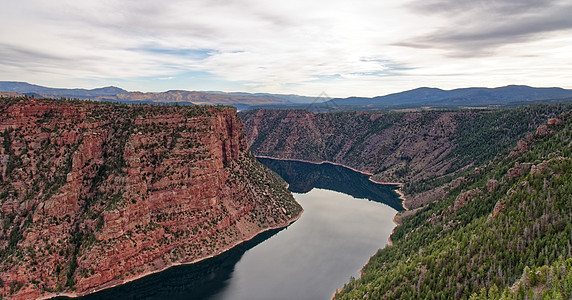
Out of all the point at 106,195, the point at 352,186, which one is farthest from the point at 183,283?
the point at 352,186

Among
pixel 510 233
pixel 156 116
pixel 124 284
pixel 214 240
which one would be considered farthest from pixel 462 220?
pixel 156 116

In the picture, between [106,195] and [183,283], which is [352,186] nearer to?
[183,283]

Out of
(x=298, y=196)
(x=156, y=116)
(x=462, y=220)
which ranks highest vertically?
(x=156, y=116)

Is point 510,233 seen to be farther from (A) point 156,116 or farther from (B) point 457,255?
(A) point 156,116

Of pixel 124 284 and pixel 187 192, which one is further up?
pixel 187 192

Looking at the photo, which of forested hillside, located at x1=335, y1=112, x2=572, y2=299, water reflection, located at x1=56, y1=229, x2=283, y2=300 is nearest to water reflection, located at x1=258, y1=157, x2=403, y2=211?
forested hillside, located at x1=335, y1=112, x2=572, y2=299

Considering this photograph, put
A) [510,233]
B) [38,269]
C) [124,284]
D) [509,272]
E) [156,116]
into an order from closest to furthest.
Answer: [509,272] < [510,233] < [38,269] < [124,284] < [156,116]

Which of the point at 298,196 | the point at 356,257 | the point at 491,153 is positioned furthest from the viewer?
the point at 298,196
